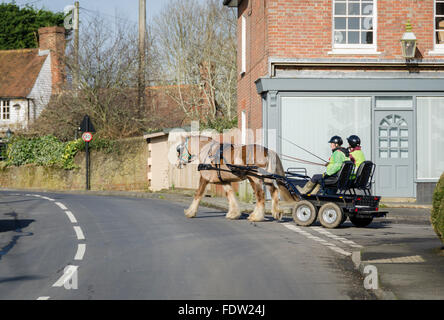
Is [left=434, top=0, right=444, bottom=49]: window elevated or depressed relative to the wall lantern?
elevated

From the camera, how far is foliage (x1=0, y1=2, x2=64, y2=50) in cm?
5984

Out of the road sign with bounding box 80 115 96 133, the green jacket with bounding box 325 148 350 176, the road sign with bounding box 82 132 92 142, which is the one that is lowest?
the green jacket with bounding box 325 148 350 176

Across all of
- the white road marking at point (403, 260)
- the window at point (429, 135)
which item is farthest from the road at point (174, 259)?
the window at point (429, 135)

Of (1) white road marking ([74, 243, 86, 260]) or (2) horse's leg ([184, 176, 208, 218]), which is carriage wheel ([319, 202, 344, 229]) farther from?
(1) white road marking ([74, 243, 86, 260])

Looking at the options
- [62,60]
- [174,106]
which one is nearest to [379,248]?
[62,60]

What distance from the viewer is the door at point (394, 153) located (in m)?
20.3

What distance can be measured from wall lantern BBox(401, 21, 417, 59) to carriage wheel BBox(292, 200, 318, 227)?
7624mm

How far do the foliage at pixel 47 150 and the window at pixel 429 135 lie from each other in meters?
19.0

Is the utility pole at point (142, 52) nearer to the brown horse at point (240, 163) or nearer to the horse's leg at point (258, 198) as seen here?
the brown horse at point (240, 163)

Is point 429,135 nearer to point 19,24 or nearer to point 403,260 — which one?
point 403,260

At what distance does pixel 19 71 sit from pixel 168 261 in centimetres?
4619

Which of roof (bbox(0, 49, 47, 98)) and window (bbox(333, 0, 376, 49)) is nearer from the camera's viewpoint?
window (bbox(333, 0, 376, 49))

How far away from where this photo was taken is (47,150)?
39500 mm

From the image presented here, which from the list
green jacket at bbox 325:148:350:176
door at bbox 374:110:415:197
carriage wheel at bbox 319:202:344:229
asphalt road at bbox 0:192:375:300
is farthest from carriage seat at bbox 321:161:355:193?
door at bbox 374:110:415:197
